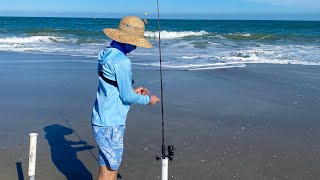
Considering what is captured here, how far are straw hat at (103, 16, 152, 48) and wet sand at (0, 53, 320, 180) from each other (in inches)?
76.6

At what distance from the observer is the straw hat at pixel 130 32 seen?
9.89 feet

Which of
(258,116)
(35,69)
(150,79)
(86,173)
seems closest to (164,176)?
(86,173)

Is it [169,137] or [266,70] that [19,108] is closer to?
[169,137]

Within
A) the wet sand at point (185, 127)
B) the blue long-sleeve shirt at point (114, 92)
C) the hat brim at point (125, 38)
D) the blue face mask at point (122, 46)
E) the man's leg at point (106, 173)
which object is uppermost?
the hat brim at point (125, 38)

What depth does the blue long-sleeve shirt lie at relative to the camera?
2.94 m

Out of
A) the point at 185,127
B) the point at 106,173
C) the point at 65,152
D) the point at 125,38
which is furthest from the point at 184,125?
the point at 125,38

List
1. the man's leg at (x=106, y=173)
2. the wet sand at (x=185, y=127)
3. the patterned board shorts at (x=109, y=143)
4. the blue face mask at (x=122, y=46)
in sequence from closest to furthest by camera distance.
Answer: the blue face mask at (x=122, y=46)
the patterned board shorts at (x=109, y=143)
the man's leg at (x=106, y=173)
the wet sand at (x=185, y=127)

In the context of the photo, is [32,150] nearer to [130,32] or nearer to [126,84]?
[126,84]

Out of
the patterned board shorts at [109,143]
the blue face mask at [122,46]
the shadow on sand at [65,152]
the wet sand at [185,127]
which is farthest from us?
the wet sand at [185,127]

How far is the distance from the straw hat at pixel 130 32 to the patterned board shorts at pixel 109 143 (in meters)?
0.70

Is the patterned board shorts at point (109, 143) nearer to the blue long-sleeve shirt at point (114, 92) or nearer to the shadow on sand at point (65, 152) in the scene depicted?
the blue long-sleeve shirt at point (114, 92)

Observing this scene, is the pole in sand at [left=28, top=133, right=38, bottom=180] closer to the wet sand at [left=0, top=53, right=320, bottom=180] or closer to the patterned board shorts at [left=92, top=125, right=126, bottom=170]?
the patterned board shorts at [left=92, top=125, right=126, bottom=170]

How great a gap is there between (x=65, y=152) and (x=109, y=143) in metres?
2.06

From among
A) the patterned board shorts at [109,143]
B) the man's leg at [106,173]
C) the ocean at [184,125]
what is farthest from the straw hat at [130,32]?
the ocean at [184,125]
